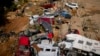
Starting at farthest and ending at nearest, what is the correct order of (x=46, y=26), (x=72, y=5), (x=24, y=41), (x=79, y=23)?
(x=72, y=5) < (x=79, y=23) < (x=46, y=26) < (x=24, y=41)

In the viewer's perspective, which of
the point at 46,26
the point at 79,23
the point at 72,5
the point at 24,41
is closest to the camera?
the point at 24,41

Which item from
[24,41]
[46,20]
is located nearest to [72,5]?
[46,20]

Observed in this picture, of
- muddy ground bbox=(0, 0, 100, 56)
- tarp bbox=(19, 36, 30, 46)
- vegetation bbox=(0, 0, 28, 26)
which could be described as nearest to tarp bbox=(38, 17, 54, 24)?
muddy ground bbox=(0, 0, 100, 56)

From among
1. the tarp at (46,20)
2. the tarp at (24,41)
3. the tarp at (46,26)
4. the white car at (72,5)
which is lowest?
the tarp at (24,41)

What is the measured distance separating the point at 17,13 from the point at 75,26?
0.91m

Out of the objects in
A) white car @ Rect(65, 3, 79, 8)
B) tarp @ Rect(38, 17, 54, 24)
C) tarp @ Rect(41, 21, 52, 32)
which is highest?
white car @ Rect(65, 3, 79, 8)

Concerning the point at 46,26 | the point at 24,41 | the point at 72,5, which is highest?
the point at 72,5

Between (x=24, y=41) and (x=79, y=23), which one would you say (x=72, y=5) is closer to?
(x=79, y=23)

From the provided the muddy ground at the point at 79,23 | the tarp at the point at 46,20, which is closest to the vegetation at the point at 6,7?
the muddy ground at the point at 79,23

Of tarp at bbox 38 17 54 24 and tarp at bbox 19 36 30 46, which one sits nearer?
tarp at bbox 19 36 30 46

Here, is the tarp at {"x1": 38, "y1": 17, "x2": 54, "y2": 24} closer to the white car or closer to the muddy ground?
the muddy ground

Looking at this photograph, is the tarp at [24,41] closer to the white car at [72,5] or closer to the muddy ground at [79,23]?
the muddy ground at [79,23]

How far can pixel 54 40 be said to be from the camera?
2959mm

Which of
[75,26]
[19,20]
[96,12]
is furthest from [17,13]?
[96,12]
